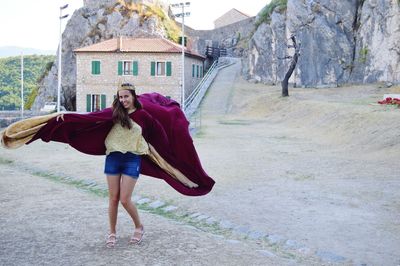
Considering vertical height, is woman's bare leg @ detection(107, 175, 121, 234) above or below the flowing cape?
below

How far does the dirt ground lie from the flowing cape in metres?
0.92

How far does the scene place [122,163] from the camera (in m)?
5.83

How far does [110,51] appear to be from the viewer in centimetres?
4759

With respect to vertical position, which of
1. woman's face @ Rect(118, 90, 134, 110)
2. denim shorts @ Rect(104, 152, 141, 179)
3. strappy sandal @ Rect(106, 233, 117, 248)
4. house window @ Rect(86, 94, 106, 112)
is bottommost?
strappy sandal @ Rect(106, 233, 117, 248)

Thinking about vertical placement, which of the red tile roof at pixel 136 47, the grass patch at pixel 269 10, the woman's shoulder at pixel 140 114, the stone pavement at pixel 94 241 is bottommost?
the stone pavement at pixel 94 241

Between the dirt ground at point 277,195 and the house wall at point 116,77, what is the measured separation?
23741 mm

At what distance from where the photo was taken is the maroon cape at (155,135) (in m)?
5.93

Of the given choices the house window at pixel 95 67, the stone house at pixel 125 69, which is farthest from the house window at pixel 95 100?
the house window at pixel 95 67

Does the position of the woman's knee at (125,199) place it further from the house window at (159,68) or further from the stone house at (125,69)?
the house window at (159,68)

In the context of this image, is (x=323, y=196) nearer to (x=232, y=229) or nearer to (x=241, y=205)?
(x=241, y=205)

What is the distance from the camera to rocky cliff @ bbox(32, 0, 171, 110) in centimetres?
5738

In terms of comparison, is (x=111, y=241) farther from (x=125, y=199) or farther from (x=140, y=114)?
(x=140, y=114)

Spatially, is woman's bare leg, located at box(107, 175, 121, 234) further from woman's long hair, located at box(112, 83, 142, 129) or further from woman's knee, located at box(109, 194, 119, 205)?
woman's long hair, located at box(112, 83, 142, 129)

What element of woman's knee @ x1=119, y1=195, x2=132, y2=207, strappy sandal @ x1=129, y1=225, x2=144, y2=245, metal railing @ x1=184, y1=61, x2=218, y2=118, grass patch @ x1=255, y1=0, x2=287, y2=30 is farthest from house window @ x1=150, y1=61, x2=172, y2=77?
woman's knee @ x1=119, y1=195, x2=132, y2=207
